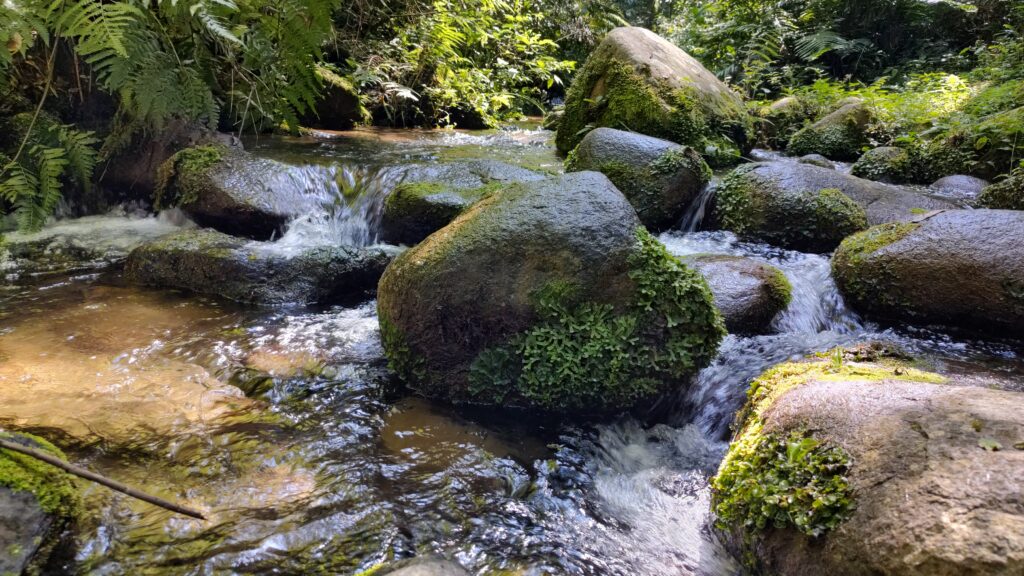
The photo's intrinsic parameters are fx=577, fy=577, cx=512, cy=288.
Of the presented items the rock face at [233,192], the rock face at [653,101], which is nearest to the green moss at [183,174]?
the rock face at [233,192]

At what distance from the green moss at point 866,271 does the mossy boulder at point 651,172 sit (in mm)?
1751

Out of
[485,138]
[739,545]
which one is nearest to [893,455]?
[739,545]

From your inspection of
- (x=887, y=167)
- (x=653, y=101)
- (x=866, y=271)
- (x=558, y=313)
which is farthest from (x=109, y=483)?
(x=887, y=167)

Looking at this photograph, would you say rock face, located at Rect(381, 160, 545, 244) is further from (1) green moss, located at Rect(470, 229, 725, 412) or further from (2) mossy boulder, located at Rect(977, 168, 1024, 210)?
(2) mossy boulder, located at Rect(977, 168, 1024, 210)

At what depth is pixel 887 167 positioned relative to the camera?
296 inches

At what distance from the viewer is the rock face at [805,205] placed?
560cm

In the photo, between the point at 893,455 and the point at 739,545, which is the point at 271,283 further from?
the point at 893,455

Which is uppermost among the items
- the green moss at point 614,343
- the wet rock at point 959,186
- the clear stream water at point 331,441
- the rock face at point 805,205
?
the wet rock at point 959,186

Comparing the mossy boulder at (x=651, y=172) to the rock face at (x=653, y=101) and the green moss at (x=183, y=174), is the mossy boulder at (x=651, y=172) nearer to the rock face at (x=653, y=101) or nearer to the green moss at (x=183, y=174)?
the rock face at (x=653, y=101)

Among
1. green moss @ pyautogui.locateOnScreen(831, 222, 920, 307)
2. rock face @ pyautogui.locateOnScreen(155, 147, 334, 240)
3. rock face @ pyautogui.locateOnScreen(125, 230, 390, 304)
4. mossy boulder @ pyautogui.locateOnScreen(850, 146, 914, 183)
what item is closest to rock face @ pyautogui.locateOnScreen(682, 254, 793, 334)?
green moss @ pyautogui.locateOnScreen(831, 222, 920, 307)

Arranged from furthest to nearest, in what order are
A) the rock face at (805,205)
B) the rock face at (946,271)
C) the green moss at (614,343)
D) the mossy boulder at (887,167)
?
the mossy boulder at (887,167) < the rock face at (805,205) < the rock face at (946,271) < the green moss at (614,343)

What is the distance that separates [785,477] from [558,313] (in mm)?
1596

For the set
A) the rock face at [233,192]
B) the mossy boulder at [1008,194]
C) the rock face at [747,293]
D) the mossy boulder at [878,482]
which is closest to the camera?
the mossy boulder at [878,482]

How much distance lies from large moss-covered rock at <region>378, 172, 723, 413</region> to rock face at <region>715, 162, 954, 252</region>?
2.82 metres
